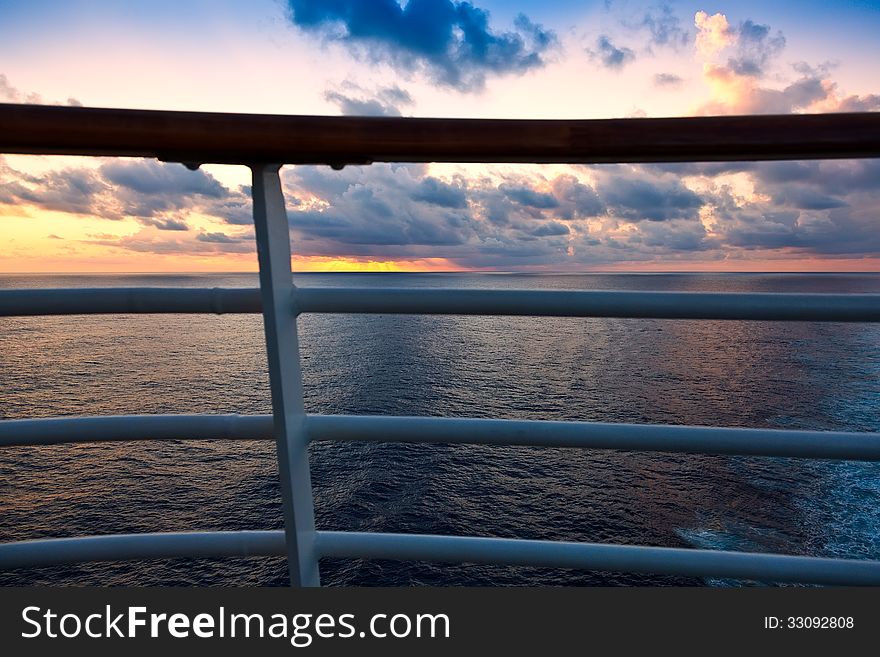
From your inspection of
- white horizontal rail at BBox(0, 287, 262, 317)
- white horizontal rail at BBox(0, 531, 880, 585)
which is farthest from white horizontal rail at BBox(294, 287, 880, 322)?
white horizontal rail at BBox(0, 531, 880, 585)

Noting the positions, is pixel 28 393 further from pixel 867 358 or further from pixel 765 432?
pixel 867 358

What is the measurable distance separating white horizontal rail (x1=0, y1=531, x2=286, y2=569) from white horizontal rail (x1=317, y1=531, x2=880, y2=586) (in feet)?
0.56

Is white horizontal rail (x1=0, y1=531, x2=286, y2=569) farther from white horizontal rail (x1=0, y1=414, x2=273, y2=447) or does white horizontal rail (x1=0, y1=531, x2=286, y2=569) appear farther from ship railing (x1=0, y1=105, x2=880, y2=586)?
white horizontal rail (x1=0, y1=414, x2=273, y2=447)

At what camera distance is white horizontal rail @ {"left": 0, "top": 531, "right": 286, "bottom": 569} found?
97cm

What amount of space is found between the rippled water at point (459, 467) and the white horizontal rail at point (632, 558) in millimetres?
27432

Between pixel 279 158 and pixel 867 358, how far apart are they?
69281mm

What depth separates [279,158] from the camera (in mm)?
822

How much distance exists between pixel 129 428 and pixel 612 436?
0.90 m

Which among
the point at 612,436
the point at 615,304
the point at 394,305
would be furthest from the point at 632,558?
the point at 394,305

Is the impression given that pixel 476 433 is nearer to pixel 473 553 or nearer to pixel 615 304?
pixel 473 553

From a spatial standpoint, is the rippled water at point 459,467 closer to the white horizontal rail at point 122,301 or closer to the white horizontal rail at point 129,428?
the white horizontal rail at point 129,428

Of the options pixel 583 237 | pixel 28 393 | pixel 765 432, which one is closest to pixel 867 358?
pixel 583 237

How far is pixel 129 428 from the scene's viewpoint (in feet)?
3.05

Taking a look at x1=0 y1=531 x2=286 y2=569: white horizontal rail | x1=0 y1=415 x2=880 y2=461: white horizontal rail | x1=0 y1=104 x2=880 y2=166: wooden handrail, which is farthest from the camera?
x1=0 y1=531 x2=286 y2=569: white horizontal rail
